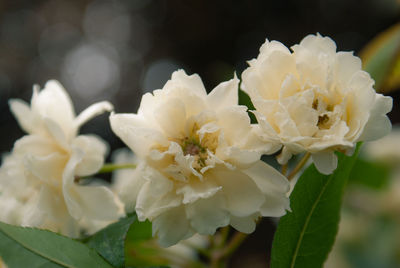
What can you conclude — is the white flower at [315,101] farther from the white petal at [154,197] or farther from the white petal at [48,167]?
the white petal at [48,167]

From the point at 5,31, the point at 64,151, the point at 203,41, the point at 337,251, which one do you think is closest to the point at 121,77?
the point at 203,41

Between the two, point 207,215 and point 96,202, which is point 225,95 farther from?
point 96,202

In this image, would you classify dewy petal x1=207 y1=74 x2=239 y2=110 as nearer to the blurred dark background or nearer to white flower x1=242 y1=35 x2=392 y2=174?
white flower x1=242 y1=35 x2=392 y2=174

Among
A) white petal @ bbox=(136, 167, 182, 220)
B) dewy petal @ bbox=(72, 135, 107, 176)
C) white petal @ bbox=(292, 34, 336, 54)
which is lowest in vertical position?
dewy petal @ bbox=(72, 135, 107, 176)

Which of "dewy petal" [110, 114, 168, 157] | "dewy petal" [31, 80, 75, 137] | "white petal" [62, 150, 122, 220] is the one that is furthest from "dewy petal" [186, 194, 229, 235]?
"dewy petal" [31, 80, 75, 137]

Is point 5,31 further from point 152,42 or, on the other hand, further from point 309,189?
point 309,189

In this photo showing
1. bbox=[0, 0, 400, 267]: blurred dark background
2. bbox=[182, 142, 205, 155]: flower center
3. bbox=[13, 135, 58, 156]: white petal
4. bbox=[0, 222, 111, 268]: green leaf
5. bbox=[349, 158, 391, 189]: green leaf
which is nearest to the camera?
bbox=[0, 222, 111, 268]: green leaf
